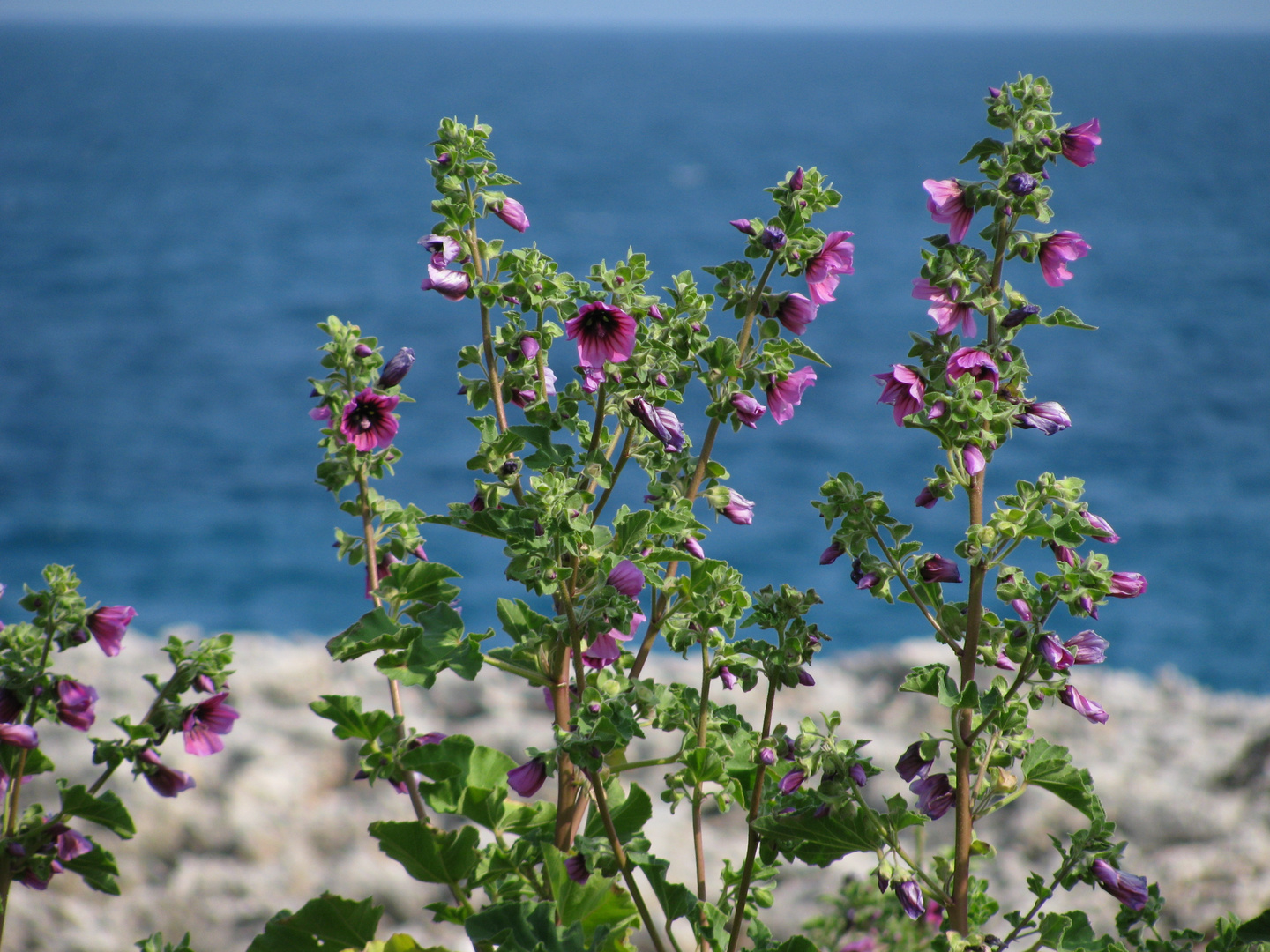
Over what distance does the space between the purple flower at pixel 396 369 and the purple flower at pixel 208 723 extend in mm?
581

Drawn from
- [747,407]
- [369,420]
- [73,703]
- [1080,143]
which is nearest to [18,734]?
[73,703]

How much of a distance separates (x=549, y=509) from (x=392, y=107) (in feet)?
301

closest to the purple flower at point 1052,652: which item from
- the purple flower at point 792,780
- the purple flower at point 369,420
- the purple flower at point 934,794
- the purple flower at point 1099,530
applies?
the purple flower at point 1099,530

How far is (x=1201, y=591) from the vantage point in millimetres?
14508

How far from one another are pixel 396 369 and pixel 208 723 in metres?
0.68

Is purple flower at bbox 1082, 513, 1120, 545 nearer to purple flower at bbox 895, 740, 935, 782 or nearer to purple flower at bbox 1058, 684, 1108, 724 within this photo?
purple flower at bbox 1058, 684, 1108, 724

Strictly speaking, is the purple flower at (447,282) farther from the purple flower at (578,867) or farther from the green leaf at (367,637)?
the purple flower at (578,867)

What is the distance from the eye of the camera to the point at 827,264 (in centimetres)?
153

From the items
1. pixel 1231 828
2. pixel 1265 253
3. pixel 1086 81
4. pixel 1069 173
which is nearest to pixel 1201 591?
pixel 1231 828

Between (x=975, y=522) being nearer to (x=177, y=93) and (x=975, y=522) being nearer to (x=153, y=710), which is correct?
(x=153, y=710)

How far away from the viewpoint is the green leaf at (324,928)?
167 cm

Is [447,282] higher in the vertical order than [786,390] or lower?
higher

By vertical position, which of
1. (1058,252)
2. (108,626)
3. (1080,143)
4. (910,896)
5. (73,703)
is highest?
(1080,143)

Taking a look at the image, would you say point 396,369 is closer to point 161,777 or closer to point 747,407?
point 747,407
